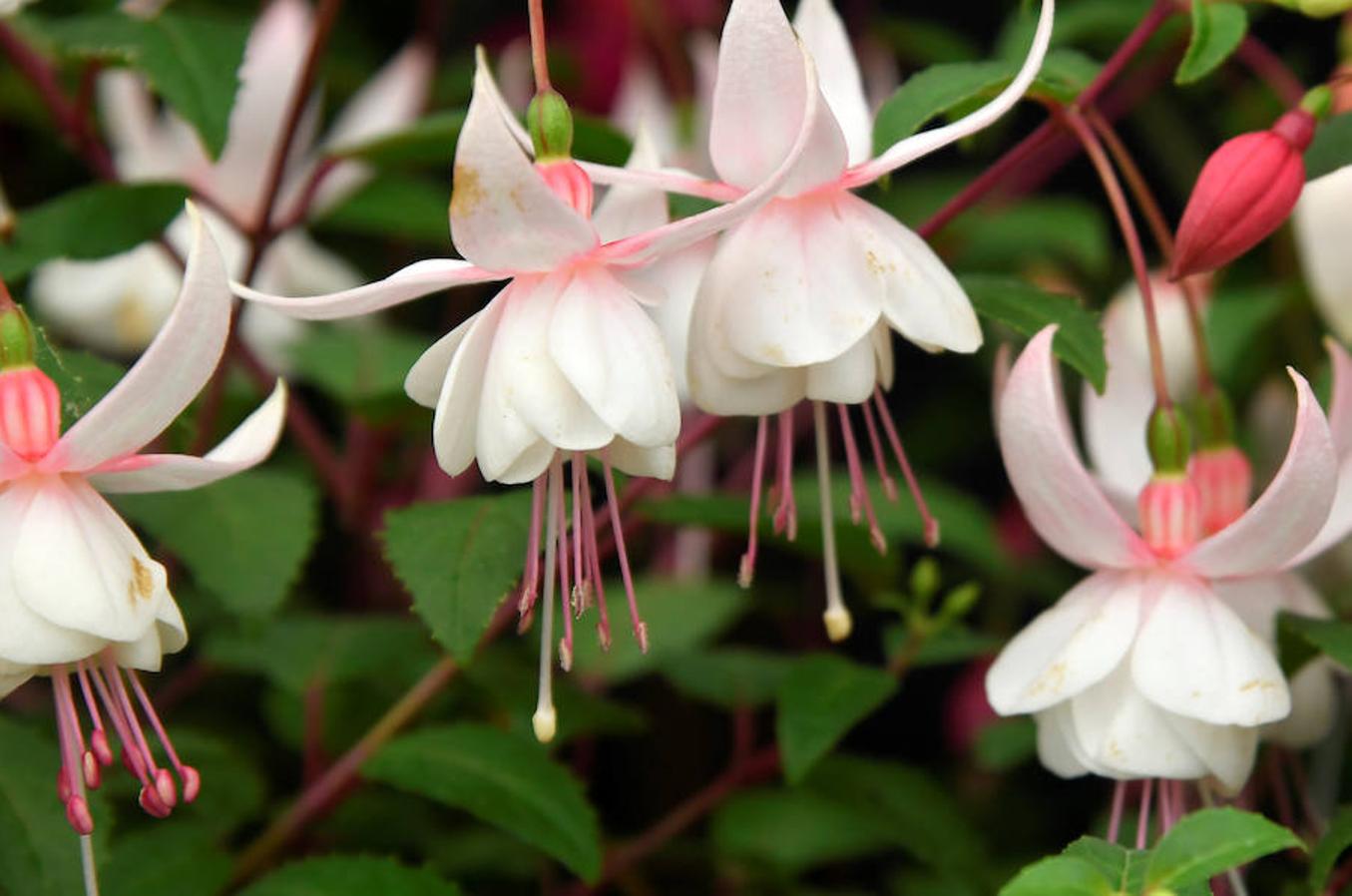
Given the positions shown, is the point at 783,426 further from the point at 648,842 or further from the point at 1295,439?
the point at 648,842

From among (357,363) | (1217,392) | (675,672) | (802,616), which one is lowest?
(802,616)

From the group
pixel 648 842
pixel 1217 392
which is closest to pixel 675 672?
pixel 648 842

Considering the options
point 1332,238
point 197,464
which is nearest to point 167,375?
point 197,464

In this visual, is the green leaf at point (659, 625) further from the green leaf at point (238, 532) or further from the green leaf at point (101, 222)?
the green leaf at point (101, 222)

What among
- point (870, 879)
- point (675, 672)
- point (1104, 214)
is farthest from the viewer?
point (1104, 214)

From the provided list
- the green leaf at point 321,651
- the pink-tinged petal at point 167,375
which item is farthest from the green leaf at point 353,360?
the pink-tinged petal at point 167,375

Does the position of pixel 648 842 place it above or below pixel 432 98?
below
